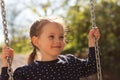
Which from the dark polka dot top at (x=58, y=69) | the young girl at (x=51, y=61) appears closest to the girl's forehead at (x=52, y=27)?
the young girl at (x=51, y=61)

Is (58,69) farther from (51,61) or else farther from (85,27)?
(85,27)

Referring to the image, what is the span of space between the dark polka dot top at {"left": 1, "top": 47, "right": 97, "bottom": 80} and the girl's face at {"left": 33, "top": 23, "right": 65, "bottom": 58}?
3.6 inches

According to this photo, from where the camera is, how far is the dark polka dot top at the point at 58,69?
3.15m

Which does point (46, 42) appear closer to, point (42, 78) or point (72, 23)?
point (42, 78)

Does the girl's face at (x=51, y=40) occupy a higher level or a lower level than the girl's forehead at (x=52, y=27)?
lower

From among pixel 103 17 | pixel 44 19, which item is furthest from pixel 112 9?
pixel 44 19

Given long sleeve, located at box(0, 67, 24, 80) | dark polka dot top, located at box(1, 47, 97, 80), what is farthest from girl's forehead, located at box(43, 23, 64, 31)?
long sleeve, located at box(0, 67, 24, 80)

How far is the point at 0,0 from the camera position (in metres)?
3.12

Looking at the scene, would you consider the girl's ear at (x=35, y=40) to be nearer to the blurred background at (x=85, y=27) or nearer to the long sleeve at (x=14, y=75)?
the long sleeve at (x=14, y=75)

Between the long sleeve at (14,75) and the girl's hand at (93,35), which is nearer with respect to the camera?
the long sleeve at (14,75)

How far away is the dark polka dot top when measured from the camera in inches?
124

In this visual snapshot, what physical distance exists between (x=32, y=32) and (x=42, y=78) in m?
0.43

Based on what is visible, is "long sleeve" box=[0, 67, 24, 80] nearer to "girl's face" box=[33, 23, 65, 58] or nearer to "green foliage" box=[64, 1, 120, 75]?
"girl's face" box=[33, 23, 65, 58]

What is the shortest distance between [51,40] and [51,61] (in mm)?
179
